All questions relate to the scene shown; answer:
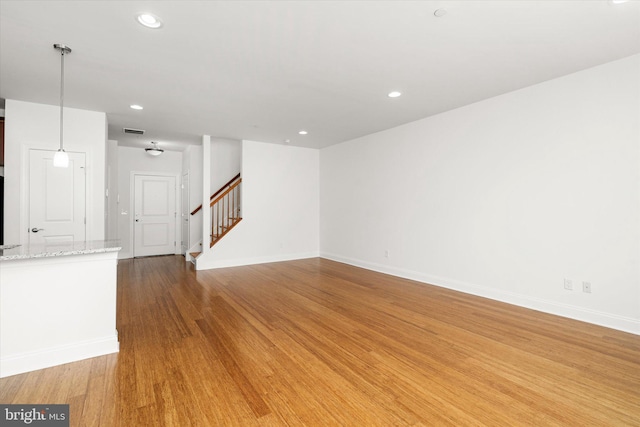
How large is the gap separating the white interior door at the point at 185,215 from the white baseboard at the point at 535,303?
5377mm

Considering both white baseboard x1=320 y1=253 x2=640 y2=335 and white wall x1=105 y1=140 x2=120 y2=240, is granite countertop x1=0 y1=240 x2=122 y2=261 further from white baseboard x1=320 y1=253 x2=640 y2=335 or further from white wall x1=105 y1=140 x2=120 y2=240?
white wall x1=105 y1=140 x2=120 y2=240

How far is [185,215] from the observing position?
309 inches

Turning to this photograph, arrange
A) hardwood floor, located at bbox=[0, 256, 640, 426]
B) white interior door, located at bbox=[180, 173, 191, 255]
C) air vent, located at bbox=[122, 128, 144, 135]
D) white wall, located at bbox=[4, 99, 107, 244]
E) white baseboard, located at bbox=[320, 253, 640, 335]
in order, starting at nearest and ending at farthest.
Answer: hardwood floor, located at bbox=[0, 256, 640, 426] → white baseboard, located at bbox=[320, 253, 640, 335] → white wall, located at bbox=[4, 99, 107, 244] → air vent, located at bbox=[122, 128, 144, 135] → white interior door, located at bbox=[180, 173, 191, 255]

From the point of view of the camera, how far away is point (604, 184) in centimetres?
313

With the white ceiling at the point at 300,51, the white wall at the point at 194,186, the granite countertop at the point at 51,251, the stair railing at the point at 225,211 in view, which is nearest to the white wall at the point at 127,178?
the white wall at the point at 194,186

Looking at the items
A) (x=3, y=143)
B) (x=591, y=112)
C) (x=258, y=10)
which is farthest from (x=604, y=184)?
Answer: (x=3, y=143)

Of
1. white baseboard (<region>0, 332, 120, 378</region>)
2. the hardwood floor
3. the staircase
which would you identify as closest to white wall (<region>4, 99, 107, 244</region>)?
the hardwood floor

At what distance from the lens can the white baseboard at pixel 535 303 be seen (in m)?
3.00

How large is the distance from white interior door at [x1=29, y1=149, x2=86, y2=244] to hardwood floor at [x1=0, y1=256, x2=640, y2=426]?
5.15 ft

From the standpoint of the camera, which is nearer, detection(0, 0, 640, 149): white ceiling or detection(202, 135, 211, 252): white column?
detection(0, 0, 640, 149): white ceiling

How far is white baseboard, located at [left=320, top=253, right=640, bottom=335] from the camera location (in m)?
3.00

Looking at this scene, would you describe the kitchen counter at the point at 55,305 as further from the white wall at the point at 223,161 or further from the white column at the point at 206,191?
the white wall at the point at 223,161

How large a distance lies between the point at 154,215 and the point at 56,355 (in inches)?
232

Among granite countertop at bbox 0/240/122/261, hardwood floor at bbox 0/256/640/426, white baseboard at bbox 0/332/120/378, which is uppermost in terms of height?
granite countertop at bbox 0/240/122/261
